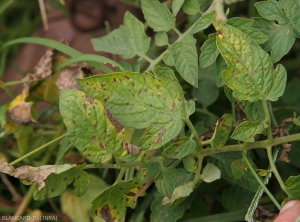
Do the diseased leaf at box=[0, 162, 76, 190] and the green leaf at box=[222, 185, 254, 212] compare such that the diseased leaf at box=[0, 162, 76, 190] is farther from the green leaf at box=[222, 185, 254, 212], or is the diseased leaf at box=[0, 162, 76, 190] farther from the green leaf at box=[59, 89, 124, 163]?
the green leaf at box=[222, 185, 254, 212]

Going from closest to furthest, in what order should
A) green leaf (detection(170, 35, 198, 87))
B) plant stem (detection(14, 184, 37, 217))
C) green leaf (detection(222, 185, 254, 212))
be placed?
green leaf (detection(170, 35, 198, 87)) → green leaf (detection(222, 185, 254, 212)) → plant stem (detection(14, 184, 37, 217))

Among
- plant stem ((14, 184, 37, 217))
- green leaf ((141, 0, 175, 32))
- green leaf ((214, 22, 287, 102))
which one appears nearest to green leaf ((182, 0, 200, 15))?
green leaf ((141, 0, 175, 32))

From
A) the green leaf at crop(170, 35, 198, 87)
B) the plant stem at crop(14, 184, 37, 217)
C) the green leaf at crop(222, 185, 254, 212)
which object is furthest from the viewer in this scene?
the plant stem at crop(14, 184, 37, 217)

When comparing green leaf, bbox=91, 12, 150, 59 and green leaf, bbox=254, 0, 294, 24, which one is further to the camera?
green leaf, bbox=91, 12, 150, 59

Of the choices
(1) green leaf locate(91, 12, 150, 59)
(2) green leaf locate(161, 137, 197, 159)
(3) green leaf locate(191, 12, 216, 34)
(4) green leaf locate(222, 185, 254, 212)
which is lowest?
(4) green leaf locate(222, 185, 254, 212)

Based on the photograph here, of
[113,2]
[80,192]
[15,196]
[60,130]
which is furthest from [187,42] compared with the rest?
[113,2]

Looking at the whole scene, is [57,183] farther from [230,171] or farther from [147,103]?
[230,171]
